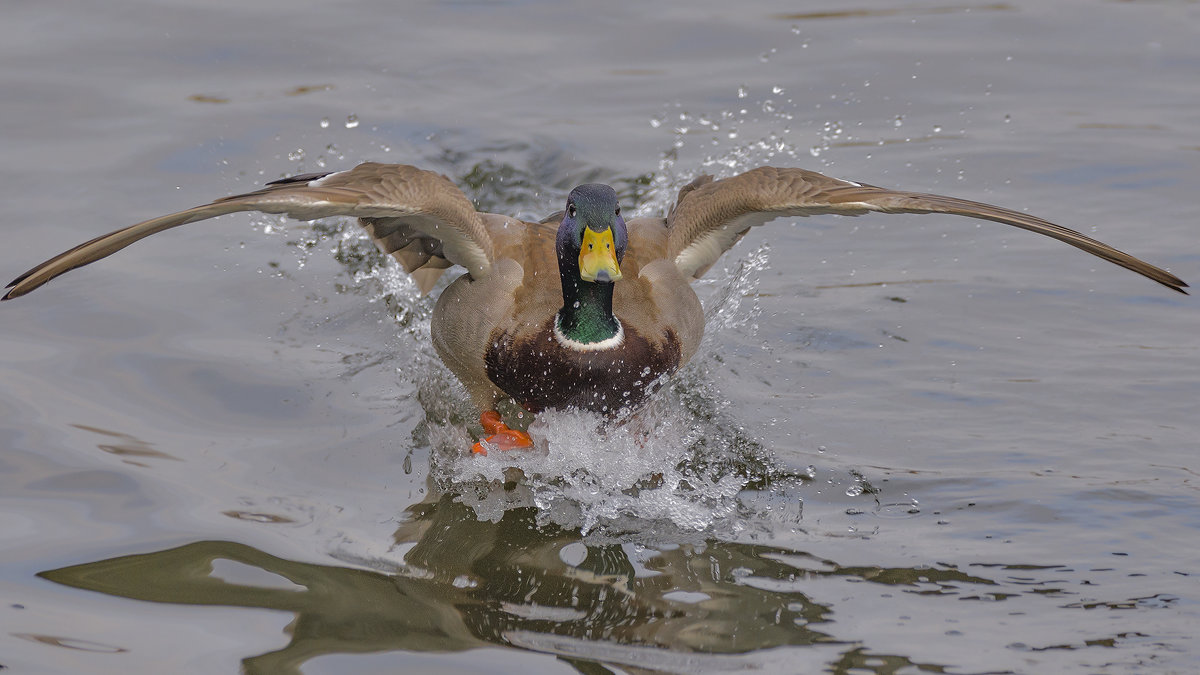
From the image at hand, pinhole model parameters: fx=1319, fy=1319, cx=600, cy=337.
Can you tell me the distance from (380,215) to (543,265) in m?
1.00

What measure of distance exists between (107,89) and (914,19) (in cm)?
644

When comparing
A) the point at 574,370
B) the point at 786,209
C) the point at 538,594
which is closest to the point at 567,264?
the point at 574,370

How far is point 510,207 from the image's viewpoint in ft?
27.5

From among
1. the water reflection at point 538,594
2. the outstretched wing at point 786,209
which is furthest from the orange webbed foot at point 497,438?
the outstretched wing at point 786,209

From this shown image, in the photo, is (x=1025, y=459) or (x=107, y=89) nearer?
(x=1025, y=459)

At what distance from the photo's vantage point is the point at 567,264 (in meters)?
5.62

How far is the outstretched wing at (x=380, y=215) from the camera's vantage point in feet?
14.7

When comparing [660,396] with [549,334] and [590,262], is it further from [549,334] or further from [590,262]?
[590,262]

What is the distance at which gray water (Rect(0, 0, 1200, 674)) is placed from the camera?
4.49 metres

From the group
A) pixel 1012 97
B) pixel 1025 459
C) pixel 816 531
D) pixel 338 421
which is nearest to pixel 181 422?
pixel 338 421

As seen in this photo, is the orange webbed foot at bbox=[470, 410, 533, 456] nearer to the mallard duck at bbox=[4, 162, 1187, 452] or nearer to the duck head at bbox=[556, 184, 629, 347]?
the mallard duck at bbox=[4, 162, 1187, 452]

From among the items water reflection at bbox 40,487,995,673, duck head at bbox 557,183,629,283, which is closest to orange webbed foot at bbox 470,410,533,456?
water reflection at bbox 40,487,995,673

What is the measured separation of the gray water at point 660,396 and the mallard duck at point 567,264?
32cm

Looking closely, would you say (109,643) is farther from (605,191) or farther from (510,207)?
(510,207)
